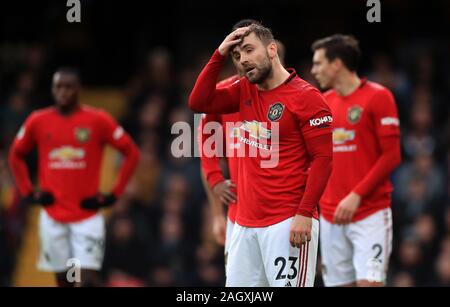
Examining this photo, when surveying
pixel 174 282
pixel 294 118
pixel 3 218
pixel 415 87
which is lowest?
pixel 174 282

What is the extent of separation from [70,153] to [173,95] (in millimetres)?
5327

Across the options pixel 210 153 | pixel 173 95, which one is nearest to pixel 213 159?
pixel 210 153

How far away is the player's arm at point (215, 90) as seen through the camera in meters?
6.43

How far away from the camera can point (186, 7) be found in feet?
51.8

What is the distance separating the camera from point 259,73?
6.45 meters

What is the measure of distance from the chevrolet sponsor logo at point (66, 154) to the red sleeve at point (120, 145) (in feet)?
1.10

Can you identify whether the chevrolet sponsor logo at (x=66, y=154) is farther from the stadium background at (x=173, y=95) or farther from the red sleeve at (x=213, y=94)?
the stadium background at (x=173, y=95)

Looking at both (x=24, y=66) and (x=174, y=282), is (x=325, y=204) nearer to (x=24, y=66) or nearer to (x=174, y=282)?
(x=174, y=282)

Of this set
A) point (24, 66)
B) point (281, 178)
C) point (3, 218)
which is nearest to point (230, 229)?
point (281, 178)

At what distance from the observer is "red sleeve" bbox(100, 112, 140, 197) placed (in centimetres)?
923

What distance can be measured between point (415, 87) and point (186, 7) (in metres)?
4.35

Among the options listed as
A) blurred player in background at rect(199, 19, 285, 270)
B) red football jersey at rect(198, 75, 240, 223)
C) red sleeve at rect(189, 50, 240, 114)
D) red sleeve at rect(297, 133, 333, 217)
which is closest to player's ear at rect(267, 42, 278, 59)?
red sleeve at rect(189, 50, 240, 114)

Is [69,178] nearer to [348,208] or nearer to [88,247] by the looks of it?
[88,247]

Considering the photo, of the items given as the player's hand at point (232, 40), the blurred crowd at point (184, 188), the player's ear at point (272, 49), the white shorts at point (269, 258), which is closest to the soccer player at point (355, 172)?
the white shorts at point (269, 258)
